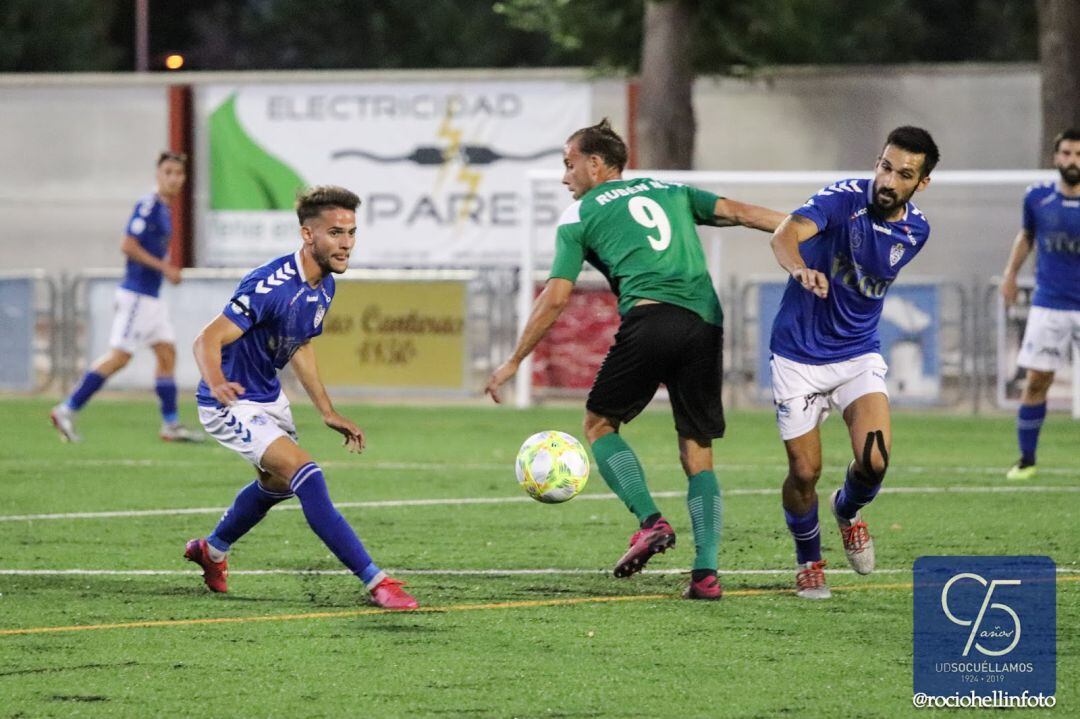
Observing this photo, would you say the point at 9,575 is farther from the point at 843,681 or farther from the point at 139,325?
the point at 139,325

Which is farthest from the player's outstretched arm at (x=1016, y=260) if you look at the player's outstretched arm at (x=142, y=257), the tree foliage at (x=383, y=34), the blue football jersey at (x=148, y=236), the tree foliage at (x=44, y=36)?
the tree foliage at (x=44, y=36)

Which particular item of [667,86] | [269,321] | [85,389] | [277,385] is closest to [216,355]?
[269,321]

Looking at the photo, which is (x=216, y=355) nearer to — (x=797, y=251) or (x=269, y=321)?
(x=269, y=321)

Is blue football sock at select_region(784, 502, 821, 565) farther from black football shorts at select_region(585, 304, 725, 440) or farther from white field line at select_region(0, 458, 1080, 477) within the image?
white field line at select_region(0, 458, 1080, 477)

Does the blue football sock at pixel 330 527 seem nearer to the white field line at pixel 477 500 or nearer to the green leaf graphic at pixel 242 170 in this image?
the white field line at pixel 477 500

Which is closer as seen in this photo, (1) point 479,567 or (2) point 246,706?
(2) point 246,706

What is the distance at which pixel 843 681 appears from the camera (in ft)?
20.7

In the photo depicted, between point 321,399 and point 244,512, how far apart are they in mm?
599

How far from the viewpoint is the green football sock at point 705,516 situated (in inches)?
313

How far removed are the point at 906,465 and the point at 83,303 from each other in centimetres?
1074

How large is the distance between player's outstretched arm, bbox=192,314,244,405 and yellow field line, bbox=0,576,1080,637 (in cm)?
87

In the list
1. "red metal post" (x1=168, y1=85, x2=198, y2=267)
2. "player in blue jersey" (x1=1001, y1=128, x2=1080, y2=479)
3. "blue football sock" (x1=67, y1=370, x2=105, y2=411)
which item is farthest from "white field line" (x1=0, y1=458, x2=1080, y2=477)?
"red metal post" (x1=168, y1=85, x2=198, y2=267)

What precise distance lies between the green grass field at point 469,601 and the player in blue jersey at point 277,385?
0.23 meters

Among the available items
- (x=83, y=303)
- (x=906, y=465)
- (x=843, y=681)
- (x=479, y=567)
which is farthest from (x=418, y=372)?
(x=843, y=681)
